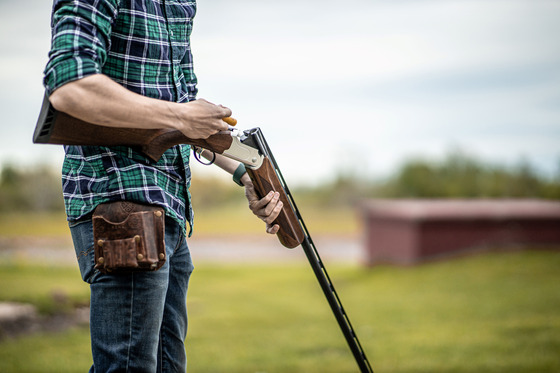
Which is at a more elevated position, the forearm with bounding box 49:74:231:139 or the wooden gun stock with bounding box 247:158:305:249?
the forearm with bounding box 49:74:231:139

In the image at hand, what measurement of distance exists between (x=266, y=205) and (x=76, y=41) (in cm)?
84

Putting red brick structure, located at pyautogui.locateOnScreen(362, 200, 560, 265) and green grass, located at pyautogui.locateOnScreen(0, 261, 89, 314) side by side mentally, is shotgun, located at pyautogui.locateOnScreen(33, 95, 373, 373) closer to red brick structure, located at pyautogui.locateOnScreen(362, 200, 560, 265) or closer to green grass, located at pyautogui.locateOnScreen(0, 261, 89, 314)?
green grass, located at pyautogui.locateOnScreen(0, 261, 89, 314)

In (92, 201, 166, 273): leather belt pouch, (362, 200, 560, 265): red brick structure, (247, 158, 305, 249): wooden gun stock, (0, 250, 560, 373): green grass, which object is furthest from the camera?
(362, 200, 560, 265): red brick structure

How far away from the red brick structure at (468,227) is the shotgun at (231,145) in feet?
30.9

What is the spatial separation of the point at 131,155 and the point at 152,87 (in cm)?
21

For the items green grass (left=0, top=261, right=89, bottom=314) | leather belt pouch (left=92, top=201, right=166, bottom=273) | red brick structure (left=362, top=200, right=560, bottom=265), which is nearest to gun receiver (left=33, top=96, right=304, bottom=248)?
leather belt pouch (left=92, top=201, right=166, bottom=273)

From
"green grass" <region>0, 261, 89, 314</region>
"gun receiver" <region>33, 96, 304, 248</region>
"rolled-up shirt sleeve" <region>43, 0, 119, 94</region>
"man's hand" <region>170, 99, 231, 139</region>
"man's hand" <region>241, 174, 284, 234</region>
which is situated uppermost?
"rolled-up shirt sleeve" <region>43, 0, 119, 94</region>

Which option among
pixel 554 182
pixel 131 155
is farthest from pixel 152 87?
pixel 554 182

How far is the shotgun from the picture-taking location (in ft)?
4.58

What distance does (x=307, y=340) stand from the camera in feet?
20.3

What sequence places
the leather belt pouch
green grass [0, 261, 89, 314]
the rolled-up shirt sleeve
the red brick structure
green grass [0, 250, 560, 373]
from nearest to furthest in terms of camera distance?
the rolled-up shirt sleeve → the leather belt pouch → green grass [0, 250, 560, 373] → green grass [0, 261, 89, 314] → the red brick structure

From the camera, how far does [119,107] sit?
53.6 inches

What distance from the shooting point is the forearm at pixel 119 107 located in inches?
52.1

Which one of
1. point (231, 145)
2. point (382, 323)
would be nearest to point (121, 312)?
point (231, 145)
